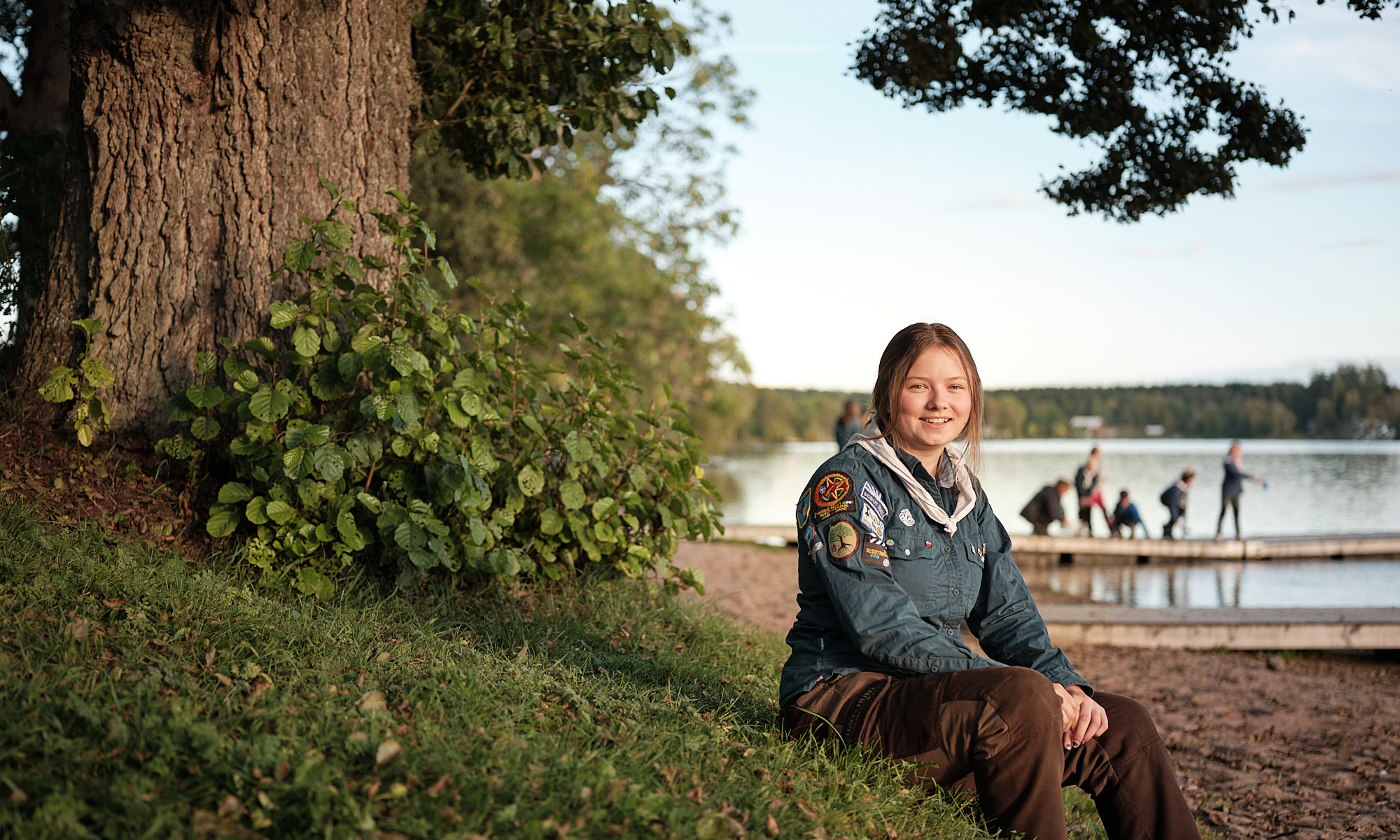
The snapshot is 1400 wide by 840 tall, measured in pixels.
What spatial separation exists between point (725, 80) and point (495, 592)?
19.0 m

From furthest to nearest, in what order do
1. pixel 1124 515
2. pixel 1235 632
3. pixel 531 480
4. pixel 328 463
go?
pixel 1124 515 → pixel 1235 632 → pixel 531 480 → pixel 328 463

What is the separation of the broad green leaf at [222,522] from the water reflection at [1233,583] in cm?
1103

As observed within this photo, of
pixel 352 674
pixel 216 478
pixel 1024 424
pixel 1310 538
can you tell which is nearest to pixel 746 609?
pixel 216 478

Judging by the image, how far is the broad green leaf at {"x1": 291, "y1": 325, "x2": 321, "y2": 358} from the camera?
3812 millimetres

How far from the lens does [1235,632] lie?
8.72 m

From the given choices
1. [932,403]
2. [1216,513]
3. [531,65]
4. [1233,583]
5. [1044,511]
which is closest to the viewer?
[932,403]

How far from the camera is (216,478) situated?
168 inches

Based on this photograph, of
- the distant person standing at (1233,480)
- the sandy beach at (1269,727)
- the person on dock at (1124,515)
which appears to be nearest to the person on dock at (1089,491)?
the person on dock at (1124,515)

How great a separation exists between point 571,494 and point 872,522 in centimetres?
196

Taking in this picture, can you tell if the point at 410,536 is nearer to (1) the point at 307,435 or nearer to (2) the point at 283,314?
(1) the point at 307,435

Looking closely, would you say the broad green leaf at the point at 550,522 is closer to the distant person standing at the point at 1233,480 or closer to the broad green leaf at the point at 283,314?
the broad green leaf at the point at 283,314

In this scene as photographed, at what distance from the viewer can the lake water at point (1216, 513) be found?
13.8 m

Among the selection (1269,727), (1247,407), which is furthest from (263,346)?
(1247,407)

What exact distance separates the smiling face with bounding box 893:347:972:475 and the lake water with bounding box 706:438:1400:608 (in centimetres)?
34
